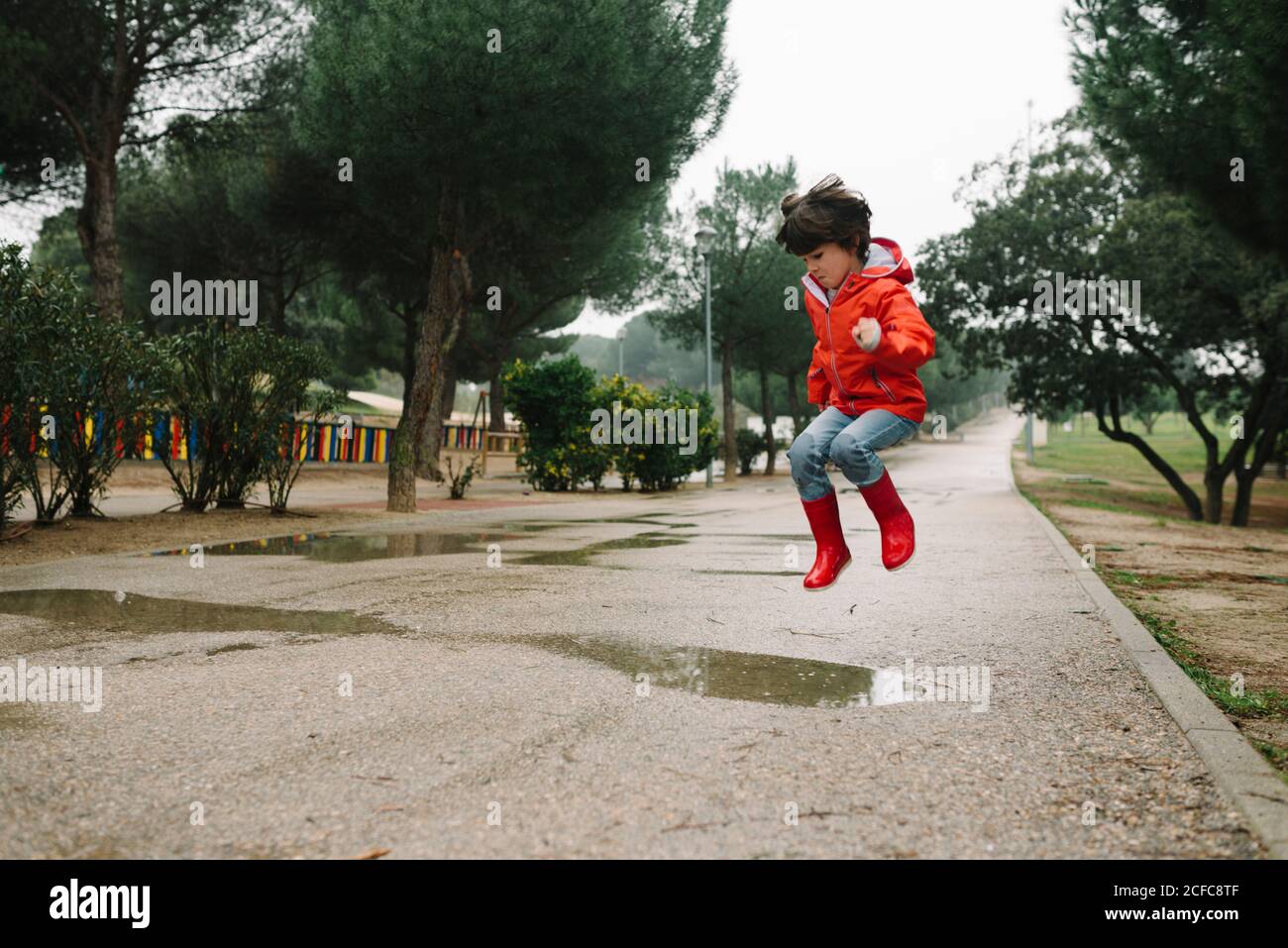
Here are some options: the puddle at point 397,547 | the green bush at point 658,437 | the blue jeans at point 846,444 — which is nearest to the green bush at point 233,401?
the puddle at point 397,547

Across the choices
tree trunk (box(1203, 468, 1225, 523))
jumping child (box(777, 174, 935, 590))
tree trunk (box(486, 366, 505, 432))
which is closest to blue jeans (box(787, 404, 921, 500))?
jumping child (box(777, 174, 935, 590))

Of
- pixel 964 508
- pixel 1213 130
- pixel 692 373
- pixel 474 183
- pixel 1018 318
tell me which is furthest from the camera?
pixel 692 373

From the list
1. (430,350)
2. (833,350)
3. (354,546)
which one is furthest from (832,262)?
(430,350)

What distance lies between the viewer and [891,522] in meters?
2.86

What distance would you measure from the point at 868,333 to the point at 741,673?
2.75m

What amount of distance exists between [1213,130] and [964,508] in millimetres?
7573

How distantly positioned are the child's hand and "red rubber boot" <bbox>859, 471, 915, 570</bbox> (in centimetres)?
46

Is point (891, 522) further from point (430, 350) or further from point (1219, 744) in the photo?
point (430, 350)

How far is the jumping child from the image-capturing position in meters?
2.53

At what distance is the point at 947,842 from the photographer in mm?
2723

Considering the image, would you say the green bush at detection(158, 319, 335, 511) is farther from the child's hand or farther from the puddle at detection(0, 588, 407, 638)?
the child's hand

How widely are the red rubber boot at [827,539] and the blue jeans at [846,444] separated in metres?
0.09

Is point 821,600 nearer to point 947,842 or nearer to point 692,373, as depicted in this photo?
point 947,842
